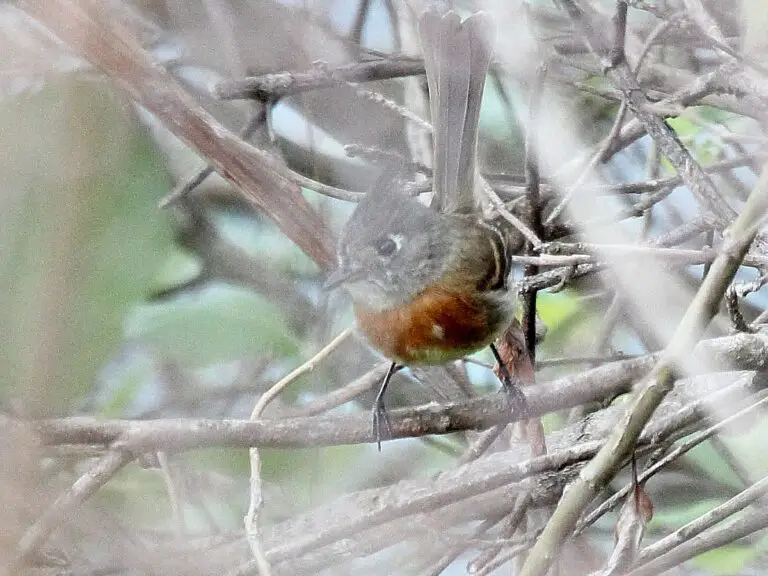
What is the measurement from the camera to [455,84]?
2365 millimetres

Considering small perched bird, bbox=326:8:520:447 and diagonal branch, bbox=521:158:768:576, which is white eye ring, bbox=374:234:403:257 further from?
diagonal branch, bbox=521:158:768:576

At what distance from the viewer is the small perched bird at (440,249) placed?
2.31 metres

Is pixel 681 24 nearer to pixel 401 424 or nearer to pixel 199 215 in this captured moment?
pixel 401 424

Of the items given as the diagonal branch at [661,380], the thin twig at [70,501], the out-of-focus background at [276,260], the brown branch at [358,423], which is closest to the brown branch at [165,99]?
the out-of-focus background at [276,260]

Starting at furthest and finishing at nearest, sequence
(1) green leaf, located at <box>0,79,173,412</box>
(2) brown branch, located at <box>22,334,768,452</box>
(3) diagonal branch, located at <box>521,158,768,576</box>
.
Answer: (1) green leaf, located at <box>0,79,173,412</box> < (2) brown branch, located at <box>22,334,768,452</box> < (3) diagonal branch, located at <box>521,158,768,576</box>

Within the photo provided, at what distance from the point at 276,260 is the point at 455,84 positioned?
116cm

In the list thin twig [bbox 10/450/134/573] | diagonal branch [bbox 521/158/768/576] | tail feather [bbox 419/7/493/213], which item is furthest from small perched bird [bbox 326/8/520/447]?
diagonal branch [bbox 521/158/768/576]

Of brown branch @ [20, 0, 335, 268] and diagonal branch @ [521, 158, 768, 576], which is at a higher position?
brown branch @ [20, 0, 335, 268]

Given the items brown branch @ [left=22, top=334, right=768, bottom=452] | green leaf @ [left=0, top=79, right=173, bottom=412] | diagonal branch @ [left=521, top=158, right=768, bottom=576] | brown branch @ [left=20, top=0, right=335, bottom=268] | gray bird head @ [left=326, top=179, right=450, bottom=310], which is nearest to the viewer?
diagonal branch @ [left=521, top=158, right=768, bottom=576]

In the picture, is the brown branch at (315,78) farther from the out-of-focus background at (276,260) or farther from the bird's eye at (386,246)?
the bird's eye at (386,246)

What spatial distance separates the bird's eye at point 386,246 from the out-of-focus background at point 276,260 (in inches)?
7.5

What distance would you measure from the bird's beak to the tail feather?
1.09 ft

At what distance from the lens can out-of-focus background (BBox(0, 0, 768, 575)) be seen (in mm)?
1854

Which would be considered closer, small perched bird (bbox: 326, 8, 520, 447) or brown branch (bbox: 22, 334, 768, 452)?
brown branch (bbox: 22, 334, 768, 452)
